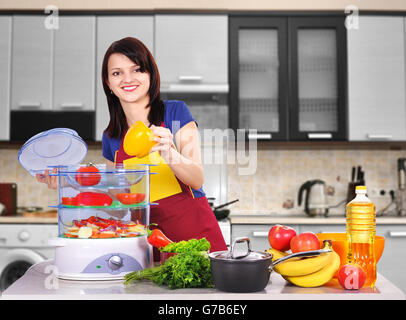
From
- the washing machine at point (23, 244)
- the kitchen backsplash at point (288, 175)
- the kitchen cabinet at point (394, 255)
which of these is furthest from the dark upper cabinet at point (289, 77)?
the washing machine at point (23, 244)

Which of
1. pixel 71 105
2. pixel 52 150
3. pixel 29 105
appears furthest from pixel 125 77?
pixel 29 105

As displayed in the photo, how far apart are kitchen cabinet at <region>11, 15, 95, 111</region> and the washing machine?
81 centimetres

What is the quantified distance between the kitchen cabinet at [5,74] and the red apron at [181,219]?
5.74 ft

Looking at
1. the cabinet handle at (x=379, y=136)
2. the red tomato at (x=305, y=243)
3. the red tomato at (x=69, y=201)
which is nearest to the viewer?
the red tomato at (x=305, y=243)

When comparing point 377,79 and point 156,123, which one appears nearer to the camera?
point 156,123

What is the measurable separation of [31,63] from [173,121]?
1.92 metres

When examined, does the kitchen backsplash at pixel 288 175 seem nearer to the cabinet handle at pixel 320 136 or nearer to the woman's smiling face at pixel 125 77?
the cabinet handle at pixel 320 136

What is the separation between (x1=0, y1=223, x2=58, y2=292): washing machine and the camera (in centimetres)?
271

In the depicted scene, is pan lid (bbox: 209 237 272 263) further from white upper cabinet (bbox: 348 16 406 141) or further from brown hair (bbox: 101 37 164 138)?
white upper cabinet (bbox: 348 16 406 141)

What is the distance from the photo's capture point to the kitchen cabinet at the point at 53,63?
3.00 meters

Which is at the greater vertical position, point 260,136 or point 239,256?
point 260,136

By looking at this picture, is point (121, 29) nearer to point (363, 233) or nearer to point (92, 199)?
point (92, 199)

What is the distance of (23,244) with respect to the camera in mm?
2719
